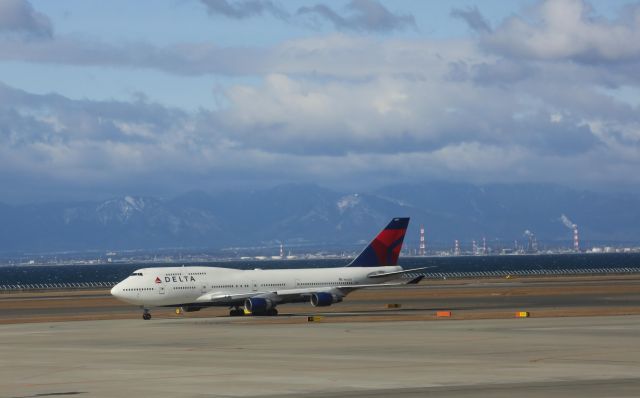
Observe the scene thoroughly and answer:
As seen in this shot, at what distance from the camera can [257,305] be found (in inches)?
3233

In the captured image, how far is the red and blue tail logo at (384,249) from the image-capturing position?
91.1 metres

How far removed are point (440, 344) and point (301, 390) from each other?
17.6 metres

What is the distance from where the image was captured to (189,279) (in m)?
83.1

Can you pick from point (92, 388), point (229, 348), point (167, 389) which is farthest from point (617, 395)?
point (229, 348)

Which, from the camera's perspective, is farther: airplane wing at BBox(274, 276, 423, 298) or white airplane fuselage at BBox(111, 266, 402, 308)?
airplane wing at BBox(274, 276, 423, 298)

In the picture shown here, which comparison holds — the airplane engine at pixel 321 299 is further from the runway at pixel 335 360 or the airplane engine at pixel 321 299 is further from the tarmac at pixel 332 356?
the runway at pixel 335 360

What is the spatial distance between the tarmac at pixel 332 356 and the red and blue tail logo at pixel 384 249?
9.57m

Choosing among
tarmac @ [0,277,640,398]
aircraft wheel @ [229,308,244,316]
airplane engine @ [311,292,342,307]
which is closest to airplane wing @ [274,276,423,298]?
airplane engine @ [311,292,342,307]

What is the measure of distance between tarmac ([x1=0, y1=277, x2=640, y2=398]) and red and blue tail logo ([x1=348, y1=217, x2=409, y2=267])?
9.57 m

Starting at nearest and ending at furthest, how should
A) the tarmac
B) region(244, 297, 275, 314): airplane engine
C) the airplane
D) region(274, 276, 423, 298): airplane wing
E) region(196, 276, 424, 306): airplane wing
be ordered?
the tarmac < region(244, 297, 275, 314): airplane engine < the airplane < region(196, 276, 424, 306): airplane wing < region(274, 276, 423, 298): airplane wing

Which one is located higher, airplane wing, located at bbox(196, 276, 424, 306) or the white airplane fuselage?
the white airplane fuselage

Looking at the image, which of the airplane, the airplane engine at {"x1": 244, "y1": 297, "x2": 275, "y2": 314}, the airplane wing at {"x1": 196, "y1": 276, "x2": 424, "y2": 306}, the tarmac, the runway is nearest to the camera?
the runway

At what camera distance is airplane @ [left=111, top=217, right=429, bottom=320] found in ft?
269

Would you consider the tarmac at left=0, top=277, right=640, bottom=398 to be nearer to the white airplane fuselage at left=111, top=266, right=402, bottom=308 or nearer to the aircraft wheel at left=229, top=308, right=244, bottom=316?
the white airplane fuselage at left=111, top=266, right=402, bottom=308
